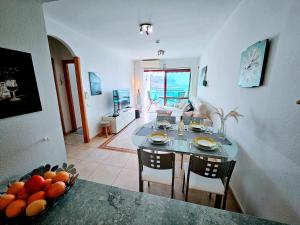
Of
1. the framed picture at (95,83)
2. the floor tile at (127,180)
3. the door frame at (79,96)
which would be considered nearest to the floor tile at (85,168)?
the floor tile at (127,180)

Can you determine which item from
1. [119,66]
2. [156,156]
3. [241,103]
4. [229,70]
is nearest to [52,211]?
[156,156]

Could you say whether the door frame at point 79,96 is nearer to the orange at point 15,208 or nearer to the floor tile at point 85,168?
the floor tile at point 85,168

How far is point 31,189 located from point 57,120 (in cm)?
112

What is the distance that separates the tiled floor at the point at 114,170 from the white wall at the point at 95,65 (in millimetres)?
710

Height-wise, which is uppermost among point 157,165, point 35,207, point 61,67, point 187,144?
point 61,67

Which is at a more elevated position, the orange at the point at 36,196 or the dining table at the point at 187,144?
the orange at the point at 36,196

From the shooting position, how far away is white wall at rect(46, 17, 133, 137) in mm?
2388

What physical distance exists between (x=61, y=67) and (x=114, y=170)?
3.11 meters

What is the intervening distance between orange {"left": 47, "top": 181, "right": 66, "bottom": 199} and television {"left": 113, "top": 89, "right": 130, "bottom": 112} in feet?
11.1

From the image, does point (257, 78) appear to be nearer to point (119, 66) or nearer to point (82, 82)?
point (82, 82)

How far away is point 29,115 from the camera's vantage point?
47.6 inches

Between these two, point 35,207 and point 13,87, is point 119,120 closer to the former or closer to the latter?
point 13,87

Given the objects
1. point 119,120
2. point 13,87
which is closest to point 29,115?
point 13,87

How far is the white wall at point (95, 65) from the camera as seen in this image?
239 centimetres
